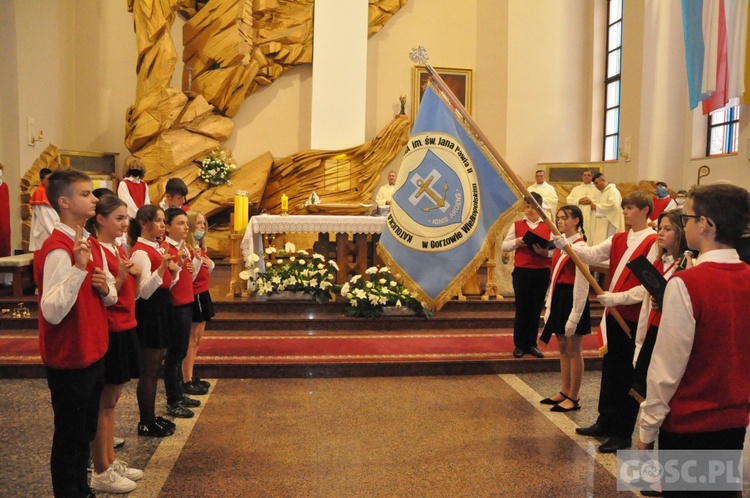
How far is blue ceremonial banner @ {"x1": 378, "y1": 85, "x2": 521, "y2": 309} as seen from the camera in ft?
14.5

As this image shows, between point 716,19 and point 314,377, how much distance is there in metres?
7.50

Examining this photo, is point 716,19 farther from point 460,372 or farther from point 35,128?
point 35,128

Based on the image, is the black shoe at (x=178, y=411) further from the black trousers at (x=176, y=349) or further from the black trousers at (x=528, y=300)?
the black trousers at (x=528, y=300)

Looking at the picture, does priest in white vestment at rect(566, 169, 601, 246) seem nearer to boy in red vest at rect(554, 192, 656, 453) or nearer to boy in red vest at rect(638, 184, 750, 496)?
boy in red vest at rect(554, 192, 656, 453)

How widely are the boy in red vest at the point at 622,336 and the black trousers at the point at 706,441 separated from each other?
1361 millimetres

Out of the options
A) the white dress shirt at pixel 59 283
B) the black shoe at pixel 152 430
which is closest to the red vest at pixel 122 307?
the white dress shirt at pixel 59 283

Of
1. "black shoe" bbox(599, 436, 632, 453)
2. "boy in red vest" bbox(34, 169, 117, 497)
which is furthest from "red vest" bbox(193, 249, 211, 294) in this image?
"black shoe" bbox(599, 436, 632, 453)

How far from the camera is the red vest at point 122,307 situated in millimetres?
3107

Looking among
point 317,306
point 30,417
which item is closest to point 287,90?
point 317,306

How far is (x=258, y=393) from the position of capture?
5098mm

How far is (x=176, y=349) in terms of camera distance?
4250 mm

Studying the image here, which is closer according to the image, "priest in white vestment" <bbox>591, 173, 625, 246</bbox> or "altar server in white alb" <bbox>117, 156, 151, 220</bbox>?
"altar server in white alb" <bbox>117, 156, 151, 220</bbox>

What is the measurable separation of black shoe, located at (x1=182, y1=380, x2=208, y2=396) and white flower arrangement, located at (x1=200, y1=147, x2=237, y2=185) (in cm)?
647

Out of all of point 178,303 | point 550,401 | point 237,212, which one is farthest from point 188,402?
point 237,212
